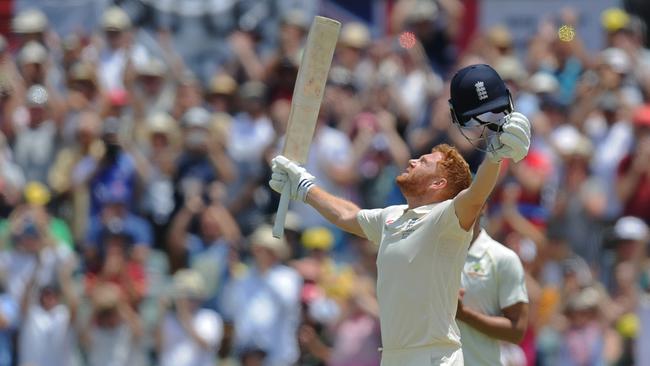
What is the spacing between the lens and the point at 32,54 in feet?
48.5

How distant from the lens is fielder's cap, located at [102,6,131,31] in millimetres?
14969

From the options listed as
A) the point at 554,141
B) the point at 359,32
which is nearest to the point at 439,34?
the point at 359,32

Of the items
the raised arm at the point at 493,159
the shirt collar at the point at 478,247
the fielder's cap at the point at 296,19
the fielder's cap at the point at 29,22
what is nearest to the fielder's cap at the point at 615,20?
the fielder's cap at the point at 296,19

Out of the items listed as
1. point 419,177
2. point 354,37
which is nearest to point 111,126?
point 354,37

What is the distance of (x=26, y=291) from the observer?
41.9ft

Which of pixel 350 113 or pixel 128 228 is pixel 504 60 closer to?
pixel 350 113

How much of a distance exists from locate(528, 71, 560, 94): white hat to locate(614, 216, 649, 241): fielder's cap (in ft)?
5.76

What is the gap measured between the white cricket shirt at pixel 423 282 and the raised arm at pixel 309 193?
551 millimetres

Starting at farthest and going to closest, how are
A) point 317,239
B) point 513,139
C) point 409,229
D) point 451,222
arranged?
point 317,239 → point 409,229 → point 451,222 → point 513,139

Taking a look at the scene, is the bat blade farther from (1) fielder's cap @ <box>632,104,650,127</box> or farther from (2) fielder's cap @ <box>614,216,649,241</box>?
(1) fielder's cap @ <box>632,104,650,127</box>

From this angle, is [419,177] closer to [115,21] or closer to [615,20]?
[615,20]

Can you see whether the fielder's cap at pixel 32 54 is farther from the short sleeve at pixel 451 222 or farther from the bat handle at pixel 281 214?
the short sleeve at pixel 451 222

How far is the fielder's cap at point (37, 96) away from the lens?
46.6 ft

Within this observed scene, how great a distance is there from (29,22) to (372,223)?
8.50m
